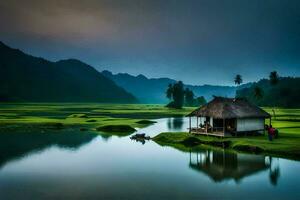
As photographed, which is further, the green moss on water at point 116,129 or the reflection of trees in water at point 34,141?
the green moss on water at point 116,129

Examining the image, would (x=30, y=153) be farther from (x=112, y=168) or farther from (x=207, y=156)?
(x=207, y=156)

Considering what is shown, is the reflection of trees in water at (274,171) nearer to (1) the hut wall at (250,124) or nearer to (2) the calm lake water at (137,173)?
(2) the calm lake water at (137,173)

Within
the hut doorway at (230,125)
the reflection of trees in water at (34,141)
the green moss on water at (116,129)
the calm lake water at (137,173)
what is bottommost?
the calm lake water at (137,173)

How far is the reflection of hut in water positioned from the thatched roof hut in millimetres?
10003

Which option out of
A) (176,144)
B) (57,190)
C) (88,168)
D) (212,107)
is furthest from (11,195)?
(212,107)

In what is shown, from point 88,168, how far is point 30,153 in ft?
39.0

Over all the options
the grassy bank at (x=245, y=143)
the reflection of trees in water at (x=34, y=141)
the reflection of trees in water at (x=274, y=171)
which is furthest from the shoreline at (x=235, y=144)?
the reflection of trees in water at (x=34, y=141)

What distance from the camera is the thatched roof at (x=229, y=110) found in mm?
52062

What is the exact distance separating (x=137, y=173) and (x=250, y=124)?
27024 mm

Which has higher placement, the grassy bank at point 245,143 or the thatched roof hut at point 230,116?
the thatched roof hut at point 230,116

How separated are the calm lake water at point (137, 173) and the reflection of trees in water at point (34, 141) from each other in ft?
0.43

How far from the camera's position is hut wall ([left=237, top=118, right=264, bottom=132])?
53.2 metres

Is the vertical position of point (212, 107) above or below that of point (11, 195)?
above

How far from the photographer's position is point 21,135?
60.6 meters
